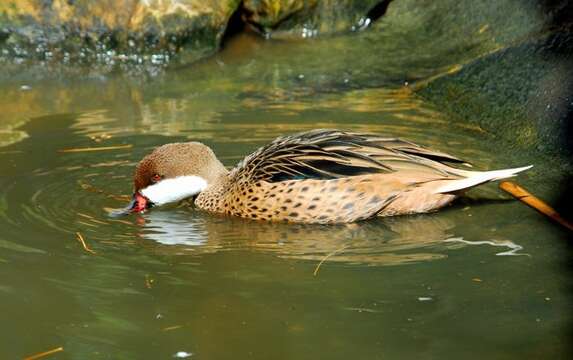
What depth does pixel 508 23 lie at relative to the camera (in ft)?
34.3

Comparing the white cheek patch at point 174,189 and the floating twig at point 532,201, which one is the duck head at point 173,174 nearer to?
the white cheek patch at point 174,189

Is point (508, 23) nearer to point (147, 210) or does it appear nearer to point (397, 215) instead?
point (397, 215)

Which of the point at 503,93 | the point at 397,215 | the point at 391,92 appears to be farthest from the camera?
the point at 391,92

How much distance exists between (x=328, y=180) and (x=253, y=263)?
3.72 ft

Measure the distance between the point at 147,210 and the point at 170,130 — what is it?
1.89 meters

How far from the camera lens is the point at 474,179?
6.92 metres

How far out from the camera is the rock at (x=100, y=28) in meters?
11.5

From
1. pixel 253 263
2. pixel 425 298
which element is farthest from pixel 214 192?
pixel 425 298

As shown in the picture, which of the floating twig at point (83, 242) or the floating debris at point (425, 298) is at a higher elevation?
the floating debris at point (425, 298)

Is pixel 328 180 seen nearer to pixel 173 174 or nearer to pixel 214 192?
pixel 214 192

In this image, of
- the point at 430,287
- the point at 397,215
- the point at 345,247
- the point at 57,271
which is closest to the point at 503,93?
the point at 397,215

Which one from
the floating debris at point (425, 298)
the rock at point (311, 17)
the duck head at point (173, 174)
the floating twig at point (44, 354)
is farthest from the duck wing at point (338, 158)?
the rock at point (311, 17)

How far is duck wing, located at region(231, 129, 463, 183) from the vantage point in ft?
23.0

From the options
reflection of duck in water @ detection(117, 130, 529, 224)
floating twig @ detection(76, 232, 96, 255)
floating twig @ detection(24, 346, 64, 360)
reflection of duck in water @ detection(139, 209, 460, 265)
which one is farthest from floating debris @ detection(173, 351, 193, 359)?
reflection of duck in water @ detection(117, 130, 529, 224)
